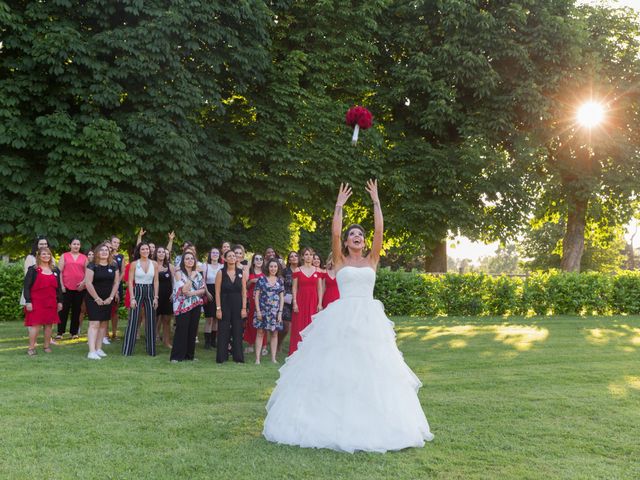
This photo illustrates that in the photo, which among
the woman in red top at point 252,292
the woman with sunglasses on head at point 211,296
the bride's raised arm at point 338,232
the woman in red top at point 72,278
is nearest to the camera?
the bride's raised arm at point 338,232

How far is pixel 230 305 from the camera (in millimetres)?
11719

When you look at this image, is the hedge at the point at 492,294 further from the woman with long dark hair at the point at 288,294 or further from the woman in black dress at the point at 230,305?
the woman in black dress at the point at 230,305

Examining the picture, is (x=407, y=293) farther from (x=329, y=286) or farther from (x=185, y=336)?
(x=185, y=336)

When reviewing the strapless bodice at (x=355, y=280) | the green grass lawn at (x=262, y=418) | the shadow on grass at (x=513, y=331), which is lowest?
the green grass lawn at (x=262, y=418)

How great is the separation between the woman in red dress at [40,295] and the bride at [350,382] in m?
6.68

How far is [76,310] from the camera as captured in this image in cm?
1441

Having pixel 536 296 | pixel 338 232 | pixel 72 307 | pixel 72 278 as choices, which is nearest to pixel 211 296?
pixel 72 278

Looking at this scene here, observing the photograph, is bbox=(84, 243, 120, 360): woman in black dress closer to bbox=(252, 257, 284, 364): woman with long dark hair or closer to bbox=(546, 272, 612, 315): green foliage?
bbox=(252, 257, 284, 364): woman with long dark hair

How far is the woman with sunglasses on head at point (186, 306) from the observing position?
1156 centimetres

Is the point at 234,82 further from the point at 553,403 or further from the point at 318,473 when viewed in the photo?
the point at 318,473

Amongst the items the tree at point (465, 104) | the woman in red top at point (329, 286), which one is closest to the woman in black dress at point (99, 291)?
the woman in red top at point (329, 286)

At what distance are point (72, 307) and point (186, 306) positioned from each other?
410 cm

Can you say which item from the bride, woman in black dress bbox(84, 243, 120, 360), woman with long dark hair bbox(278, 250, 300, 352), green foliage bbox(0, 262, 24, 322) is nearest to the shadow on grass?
woman with long dark hair bbox(278, 250, 300, 352)

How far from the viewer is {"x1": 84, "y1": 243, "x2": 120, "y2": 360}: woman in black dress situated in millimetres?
11609
